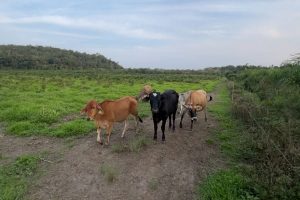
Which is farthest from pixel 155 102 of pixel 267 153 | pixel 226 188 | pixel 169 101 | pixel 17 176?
→ pixel 17 176

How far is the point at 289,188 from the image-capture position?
6.17 meters

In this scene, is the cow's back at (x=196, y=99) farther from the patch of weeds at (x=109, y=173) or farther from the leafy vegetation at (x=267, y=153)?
the patch of weeds at (x=109, y=173)

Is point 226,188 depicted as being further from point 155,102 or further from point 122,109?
point 122,109

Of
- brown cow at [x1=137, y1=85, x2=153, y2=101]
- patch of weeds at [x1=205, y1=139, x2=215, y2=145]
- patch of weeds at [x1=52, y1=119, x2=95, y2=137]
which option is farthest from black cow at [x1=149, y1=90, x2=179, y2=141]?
patch of weeds at [x1=52, y1=119, x2=95, y2=137]

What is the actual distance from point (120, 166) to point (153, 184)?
1.12m

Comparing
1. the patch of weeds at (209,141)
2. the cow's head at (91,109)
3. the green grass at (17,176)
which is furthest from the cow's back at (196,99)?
the green grass at (17,176)

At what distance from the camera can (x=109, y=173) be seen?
304 inches

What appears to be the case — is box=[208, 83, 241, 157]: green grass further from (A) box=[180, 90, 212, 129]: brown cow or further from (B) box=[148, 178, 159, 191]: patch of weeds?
(B) box=[148, 178, 159, 191]: patch of weeds

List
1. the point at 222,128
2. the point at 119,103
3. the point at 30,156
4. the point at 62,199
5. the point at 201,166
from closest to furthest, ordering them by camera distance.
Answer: the point at 62,199, the point at 201,166, the point at 30,156, the point at 119,103, the point at 222,128

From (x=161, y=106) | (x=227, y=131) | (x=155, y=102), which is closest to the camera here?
(x=155, y=102)

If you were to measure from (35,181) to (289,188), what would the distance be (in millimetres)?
4716

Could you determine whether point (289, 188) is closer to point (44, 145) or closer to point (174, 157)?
point (174, 157)

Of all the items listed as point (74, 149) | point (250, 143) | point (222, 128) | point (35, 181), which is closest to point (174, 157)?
point (250, 143)

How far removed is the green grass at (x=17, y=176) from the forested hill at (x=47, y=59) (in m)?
75.5
